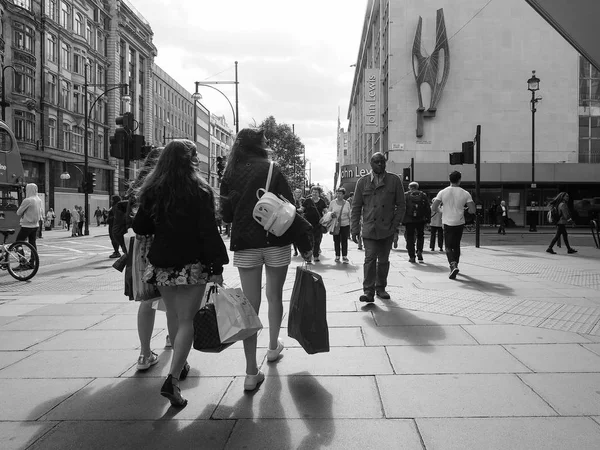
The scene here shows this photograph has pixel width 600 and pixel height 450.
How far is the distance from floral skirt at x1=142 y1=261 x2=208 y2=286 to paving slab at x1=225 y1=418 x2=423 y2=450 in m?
0.90

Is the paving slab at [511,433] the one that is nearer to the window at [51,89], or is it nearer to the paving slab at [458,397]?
the paving slab at [458,397]

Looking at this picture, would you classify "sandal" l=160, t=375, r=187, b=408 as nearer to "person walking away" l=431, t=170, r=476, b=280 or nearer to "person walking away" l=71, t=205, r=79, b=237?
"person walking away" l=431, t=170, r=476, b=280

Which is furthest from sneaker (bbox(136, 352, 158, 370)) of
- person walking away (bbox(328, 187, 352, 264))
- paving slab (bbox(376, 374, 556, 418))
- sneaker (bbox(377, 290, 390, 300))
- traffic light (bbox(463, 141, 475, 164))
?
traffic light (bbox(463, 141, 475, 164))

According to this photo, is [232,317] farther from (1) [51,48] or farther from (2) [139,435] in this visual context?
(1) [51,48]

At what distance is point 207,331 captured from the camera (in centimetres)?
328

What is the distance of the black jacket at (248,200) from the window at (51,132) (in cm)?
4194

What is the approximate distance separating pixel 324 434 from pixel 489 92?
113 feet

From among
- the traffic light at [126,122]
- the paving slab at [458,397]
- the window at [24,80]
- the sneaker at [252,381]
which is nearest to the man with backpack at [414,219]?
the traffic light at [126,122]

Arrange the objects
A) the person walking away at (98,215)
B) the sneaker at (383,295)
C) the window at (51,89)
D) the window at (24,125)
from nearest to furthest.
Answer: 1. the sneaker at (383,295)
2. the window at (24,125)
3. the window at (51,89)
4. the person walking away at (98,215)

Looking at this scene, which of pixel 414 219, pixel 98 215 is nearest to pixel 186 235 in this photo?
pixel 414 219

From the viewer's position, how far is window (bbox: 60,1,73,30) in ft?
142

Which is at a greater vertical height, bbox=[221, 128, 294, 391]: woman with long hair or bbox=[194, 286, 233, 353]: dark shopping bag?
bbox=[221, 128, 294, 391]: woman with long hair

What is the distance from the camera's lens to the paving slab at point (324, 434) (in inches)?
105

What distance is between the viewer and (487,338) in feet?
15.5
